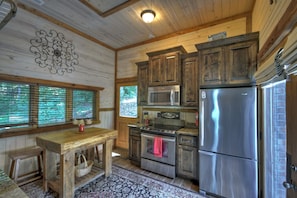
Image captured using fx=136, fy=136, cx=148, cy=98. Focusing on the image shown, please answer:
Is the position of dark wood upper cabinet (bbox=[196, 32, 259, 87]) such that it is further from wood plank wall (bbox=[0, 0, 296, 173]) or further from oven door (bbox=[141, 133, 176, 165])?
oven door (bbox=[141, 133, 176, 165])

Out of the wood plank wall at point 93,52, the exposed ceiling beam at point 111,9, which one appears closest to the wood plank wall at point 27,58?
the wood plank wall at point 93,52

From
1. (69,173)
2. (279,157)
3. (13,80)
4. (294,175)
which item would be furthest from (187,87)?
(13,80)

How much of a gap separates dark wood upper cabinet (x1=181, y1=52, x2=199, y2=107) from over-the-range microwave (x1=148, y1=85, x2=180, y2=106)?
0.16 meters

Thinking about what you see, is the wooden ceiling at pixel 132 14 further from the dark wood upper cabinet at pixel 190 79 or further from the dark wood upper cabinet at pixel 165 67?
the dark wood upper cabinet at pixel 190 79

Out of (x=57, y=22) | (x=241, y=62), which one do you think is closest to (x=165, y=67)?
(x=241, y=62)

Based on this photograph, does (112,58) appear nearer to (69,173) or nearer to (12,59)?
(12,59)

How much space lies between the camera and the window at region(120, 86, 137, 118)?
4.38 metres

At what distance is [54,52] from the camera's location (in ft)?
10.6

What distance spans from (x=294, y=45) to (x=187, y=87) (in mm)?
2175

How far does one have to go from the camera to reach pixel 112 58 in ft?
15.5

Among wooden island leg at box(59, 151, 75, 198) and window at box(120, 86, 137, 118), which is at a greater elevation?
window at box(120, 86, 137, 118)

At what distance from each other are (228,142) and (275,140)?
58cm

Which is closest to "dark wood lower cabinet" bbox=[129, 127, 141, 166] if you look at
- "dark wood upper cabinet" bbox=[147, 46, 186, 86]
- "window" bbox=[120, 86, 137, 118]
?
"window" bbox=[120, 86, 137, 118]

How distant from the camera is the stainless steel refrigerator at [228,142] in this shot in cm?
204
